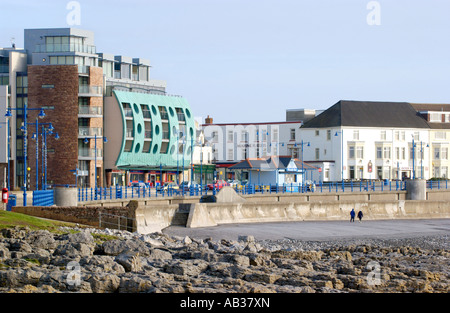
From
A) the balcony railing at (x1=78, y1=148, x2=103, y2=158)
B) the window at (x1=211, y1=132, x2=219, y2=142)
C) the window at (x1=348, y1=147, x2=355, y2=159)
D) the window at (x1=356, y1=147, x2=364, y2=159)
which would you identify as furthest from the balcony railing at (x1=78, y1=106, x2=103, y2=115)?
the window at (x1=356, y1=147, x2=364, y2=159)

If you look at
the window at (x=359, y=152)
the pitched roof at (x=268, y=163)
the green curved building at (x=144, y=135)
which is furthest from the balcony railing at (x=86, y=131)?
the window at (x=359, y=152)

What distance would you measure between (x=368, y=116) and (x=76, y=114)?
34943 mm

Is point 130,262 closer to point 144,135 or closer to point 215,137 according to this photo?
point 144,135

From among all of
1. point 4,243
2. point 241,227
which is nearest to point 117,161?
point 241,227

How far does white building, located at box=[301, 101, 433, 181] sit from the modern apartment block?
60.0 ft

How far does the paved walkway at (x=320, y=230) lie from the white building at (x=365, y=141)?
37.2 meters

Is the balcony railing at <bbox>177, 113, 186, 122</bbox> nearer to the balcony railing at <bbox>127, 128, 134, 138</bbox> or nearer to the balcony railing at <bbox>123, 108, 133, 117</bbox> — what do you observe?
the balcony railing at <bbox>123, 108, 133, 117</bbox>

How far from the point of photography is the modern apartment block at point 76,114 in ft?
275

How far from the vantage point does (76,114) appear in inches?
3334

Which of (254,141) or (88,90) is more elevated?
(88,90)

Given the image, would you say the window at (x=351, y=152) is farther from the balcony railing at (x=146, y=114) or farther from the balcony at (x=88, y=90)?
the balcony at (x=88, y=90)

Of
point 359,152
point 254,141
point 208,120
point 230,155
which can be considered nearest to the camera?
point 359,152

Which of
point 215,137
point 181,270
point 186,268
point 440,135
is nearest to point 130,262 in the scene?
point 181,270
